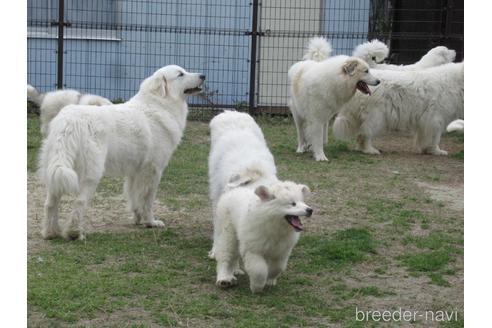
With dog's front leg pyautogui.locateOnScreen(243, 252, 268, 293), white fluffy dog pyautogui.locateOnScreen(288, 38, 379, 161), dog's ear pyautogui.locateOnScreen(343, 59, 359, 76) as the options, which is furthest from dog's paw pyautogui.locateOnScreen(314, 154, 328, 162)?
dog's front leg pyautogui.locateOnScreen(243, 252, 268, 293)

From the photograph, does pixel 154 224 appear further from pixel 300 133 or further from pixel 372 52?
pixel 372 52

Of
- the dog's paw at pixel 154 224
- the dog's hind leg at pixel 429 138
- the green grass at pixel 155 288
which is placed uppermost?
the dog's hind leg at pixel 429 138

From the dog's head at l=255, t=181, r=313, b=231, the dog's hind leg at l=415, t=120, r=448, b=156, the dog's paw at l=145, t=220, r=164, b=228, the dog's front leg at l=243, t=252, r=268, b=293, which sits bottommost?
the dog's paw at l=145, t=220, r=164, b=228

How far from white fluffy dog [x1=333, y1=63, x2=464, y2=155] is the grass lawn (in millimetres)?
1708

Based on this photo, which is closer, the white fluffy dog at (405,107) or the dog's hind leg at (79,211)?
the dog's hind leg at (79,211)

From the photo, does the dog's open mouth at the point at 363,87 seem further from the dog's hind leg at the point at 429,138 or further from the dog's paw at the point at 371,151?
the dog's hind leg at the point at 429,138

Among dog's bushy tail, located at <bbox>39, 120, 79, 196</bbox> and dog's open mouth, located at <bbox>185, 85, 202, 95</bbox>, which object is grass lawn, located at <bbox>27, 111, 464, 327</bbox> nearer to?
dog's bushy tail, located at <bbox>39, 120, 79, 196</bbox>

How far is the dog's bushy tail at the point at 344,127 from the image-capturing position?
11.4 meters

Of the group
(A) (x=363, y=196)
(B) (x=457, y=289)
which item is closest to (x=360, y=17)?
(A) (x=363, y=196)

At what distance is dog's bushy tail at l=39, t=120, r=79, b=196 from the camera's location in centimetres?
634

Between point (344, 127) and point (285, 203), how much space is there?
625cm

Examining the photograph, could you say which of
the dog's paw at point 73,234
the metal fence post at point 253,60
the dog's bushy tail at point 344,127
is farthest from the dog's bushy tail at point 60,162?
the metal fence post at point 253,60

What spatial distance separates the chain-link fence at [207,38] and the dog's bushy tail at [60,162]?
25.1 ft

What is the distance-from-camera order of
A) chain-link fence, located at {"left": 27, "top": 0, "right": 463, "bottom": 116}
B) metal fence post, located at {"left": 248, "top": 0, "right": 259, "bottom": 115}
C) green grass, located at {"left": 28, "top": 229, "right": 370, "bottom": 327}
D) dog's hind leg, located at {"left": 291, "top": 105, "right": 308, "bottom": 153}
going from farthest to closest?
1. chain-link fence, located at {"left": 27, "top": 0, "right": 463, "bottom": 116}
2. metal fence post, located at {"left": 248, "top": 0, "right": 259, "bottom": 115}
3. dog's hind leg, located at {"left": 291, "top": 105, "right": 308, "bottom": 153}
4. green grass, located at {"left": 28, "top": 229, "right": 370, "bottom": 327}
